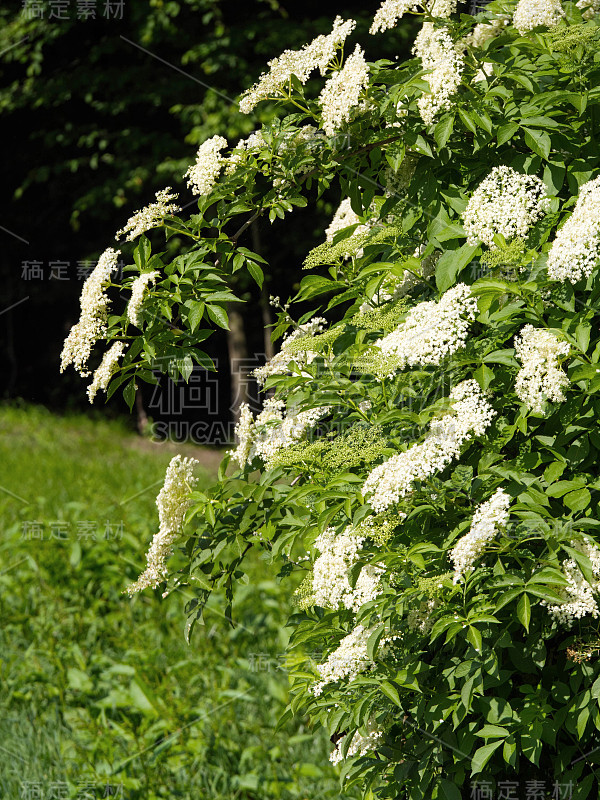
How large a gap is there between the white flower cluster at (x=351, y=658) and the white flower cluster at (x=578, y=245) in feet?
2.64

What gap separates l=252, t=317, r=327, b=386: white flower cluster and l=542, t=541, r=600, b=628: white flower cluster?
2.65 feet

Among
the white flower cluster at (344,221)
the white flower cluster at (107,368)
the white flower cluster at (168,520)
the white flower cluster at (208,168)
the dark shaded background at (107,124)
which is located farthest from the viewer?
the dark shaded background at (107,124)

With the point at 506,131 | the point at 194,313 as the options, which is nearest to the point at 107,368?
the point at 194,313

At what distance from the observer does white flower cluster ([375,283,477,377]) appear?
1.66 metres

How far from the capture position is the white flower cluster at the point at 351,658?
5.82 ft

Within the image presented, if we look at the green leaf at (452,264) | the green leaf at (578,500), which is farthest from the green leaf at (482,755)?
the green leaf at (452,264)

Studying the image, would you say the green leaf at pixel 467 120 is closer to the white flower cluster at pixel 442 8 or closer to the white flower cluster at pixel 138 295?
the white flower cluster at pixel 442 8

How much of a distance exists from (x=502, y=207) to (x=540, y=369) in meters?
0.35

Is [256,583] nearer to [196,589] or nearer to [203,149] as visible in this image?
[196,589]

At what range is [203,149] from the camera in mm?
2016

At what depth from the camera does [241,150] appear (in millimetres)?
2002

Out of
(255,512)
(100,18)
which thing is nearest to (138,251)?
(255,512)

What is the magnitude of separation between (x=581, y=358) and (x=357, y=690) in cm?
83

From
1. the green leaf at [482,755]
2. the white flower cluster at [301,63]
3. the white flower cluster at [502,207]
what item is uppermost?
the white flower cluster at [301,63]
